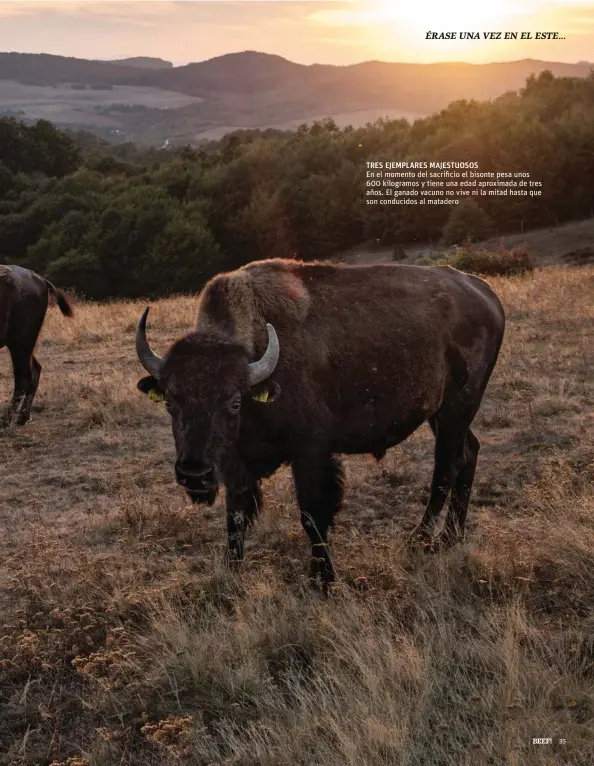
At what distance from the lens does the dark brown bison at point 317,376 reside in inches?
175

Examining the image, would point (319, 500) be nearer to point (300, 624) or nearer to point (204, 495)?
point (204, 495)

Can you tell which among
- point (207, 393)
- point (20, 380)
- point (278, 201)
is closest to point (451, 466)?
point (207, 393)

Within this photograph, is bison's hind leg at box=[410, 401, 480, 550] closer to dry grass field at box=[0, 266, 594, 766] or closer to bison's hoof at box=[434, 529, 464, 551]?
bison's hoof at box=[434, 529, 464, 551]

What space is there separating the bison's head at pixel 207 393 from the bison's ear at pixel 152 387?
0.09 metres

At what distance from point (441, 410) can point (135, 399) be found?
4992 millimetres

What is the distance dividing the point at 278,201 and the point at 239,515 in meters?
38.6

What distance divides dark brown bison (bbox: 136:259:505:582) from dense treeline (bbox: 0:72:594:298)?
31.0m

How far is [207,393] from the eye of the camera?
437 centimetres

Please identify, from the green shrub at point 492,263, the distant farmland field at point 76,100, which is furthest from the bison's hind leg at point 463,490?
the distant farmland field at point 76,100

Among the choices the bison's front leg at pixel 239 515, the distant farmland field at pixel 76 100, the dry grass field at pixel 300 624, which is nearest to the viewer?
the dry grass field at pixel 300 624

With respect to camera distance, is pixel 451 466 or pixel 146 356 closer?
pixel 146 356

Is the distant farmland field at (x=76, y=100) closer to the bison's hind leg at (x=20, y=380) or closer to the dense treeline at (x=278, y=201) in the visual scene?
the dense treeline at (x=278, y=201)

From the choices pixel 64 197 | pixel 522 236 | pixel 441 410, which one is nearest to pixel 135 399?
pixel 441 410

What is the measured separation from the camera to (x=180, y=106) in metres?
146
